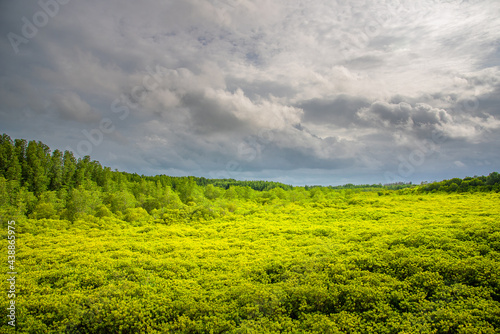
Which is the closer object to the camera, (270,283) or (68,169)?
(270,283)

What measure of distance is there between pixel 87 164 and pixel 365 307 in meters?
112

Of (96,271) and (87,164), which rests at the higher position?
(87,164)

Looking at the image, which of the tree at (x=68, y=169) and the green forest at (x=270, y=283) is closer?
the green forest at (x=270, y=283)

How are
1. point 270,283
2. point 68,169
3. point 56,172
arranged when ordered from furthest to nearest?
point 68,169 → point 56,172 → point 270,283

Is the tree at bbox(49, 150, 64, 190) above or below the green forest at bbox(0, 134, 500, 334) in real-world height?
above

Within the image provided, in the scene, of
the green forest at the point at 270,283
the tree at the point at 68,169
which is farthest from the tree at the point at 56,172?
the green forest at the point at 270,283

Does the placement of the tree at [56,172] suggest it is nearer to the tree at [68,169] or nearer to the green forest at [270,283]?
the tree at [68,169]

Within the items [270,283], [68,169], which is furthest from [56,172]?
[270,283]

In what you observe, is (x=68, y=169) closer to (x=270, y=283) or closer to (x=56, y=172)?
(x=56, y=172)

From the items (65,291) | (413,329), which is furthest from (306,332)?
(65,291)

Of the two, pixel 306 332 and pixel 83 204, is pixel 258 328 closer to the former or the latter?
pixel 306 332

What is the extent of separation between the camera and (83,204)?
5238cm

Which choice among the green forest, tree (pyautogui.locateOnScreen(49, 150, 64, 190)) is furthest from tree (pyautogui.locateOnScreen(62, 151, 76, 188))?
the green forest

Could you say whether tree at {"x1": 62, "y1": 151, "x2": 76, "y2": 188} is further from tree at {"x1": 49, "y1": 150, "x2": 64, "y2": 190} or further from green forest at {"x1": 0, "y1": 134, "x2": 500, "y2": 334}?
green forest at {"x1": 0, "y1": 134, "x2": 500, "y2": 334}
